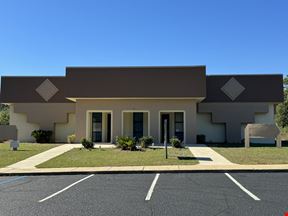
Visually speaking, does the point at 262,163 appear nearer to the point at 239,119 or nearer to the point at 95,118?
the point at 239,119

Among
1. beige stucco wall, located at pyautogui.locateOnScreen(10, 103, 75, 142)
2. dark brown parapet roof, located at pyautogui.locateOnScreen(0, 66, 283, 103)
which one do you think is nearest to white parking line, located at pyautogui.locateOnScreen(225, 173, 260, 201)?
dark brown parapet roof, located at pyautogui.locateOnScreen(0, 66, 283, 103)

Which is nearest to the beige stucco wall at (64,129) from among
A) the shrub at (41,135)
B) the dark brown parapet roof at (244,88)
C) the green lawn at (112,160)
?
the shrub at (41,135)

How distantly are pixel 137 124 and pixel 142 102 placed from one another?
285 cm

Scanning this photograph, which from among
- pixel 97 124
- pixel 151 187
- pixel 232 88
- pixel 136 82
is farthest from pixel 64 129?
pixel 151 187

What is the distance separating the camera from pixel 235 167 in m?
13.5

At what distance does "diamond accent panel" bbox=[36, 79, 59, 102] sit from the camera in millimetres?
29833

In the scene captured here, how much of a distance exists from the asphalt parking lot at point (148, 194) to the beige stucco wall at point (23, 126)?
18.2m

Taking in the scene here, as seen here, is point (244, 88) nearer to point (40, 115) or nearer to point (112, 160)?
point (112, 160)

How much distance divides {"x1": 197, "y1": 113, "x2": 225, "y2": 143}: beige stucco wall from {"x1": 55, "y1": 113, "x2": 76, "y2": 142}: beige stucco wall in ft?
36.4

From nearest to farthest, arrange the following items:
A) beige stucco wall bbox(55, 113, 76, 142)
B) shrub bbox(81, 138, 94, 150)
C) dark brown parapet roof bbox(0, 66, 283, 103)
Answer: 1. shrub bbox(81, 138, 94, 150)
2. dark brown parapet roof bbox(0, 66, 283, 103)
3. beige stucco wall bbox(55, 113, 76, 142)

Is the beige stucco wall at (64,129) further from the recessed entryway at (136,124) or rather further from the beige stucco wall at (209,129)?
the beige stucco wall at (209,129)

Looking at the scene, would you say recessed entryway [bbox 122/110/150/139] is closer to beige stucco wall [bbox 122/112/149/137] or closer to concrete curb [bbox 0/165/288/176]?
beige stucco wall [bbox 122/112/149/137]

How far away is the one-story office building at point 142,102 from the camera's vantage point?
82.9 ft

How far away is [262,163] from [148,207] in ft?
29.1
